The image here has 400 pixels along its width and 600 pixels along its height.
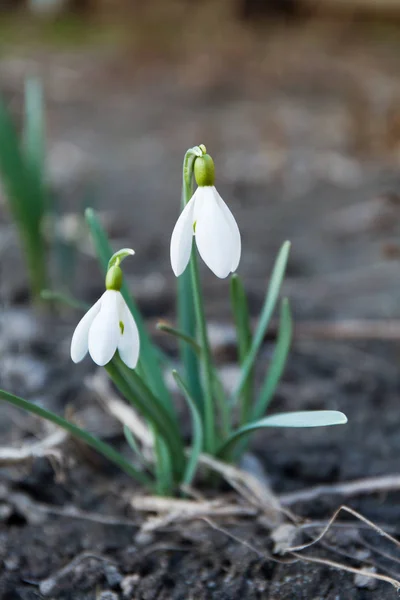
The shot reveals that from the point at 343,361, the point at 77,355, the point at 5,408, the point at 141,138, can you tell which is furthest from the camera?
the point at 141,138

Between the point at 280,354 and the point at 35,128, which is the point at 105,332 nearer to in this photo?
the point at 280,354

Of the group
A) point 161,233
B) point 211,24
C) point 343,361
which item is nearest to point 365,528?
point 343,361

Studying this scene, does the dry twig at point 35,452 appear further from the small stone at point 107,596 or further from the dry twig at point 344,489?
the dry twig at point 344,489

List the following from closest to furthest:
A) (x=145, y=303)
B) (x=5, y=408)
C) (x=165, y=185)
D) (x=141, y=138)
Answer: (x=5, y=408)
(x=145, y=303)
(x=165, y=185)
(x=141, y=138)

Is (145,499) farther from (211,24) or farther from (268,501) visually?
(211,24)

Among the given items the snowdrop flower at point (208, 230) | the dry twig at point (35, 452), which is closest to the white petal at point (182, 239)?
the snowdrop flower at point (208, 230)

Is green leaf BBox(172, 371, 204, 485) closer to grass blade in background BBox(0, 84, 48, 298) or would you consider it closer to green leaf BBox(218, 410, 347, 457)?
green leaf BBox(218, 410, 347, 457)
